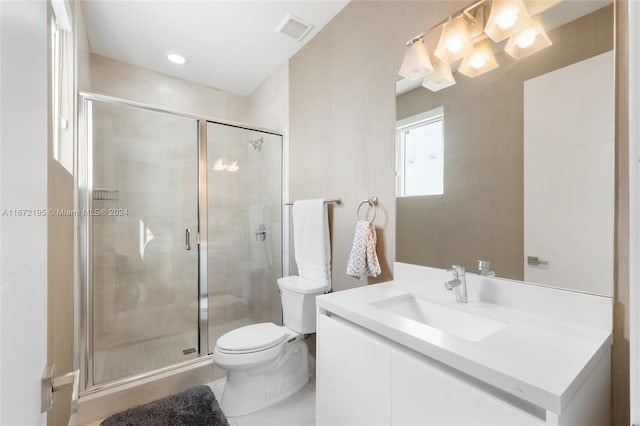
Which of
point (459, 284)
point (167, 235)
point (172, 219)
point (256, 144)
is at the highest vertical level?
point (256, 144)

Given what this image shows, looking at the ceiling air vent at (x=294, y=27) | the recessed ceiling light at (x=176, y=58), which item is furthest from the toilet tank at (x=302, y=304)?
the recessed ceiling light at (x=176, y=58)

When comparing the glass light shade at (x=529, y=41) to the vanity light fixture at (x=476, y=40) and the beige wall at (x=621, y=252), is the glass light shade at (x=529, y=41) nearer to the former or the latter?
the vanity light fixture at (x=476, y=40)

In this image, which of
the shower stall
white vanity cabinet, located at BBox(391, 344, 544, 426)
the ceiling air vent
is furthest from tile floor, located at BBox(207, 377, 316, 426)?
the ceiling air vent

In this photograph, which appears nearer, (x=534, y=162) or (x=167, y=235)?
(x=534, y=162)

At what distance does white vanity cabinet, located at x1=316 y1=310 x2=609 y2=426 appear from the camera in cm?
69

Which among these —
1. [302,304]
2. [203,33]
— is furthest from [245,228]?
[203,33]

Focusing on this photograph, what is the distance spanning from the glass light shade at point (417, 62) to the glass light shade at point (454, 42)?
2.3 inches

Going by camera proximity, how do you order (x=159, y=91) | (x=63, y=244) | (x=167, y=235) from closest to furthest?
(x=63, y=244)
(x=167, y=235)
(x=159, y=91)

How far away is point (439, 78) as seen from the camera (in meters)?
1.36

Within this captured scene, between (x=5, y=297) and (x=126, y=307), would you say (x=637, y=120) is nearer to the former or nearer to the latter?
(x=5, y=297)

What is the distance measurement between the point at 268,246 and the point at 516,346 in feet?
6.51

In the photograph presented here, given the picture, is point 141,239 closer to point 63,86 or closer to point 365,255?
point 63,86

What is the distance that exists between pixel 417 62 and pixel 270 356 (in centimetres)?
172

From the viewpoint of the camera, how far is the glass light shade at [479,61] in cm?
119
